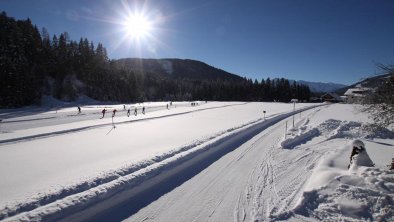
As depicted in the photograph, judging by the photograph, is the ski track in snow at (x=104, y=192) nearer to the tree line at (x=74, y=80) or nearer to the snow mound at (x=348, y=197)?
the snow mound at (x=348, y=197)

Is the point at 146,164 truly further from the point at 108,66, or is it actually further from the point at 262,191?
the point at 108,66

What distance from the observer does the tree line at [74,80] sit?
60.2 m

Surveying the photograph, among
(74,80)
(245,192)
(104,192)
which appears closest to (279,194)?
(245,192)

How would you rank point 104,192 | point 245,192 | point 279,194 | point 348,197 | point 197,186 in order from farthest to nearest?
point 197,186 → point 245,192 → point 279,194 → point 104,192 → point 348,197

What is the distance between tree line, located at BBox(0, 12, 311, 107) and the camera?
6025cm

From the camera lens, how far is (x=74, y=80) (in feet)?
290

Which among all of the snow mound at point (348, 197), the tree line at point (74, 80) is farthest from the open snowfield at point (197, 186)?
the tree line at point (74, 80)

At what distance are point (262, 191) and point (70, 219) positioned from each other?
5.42 metres

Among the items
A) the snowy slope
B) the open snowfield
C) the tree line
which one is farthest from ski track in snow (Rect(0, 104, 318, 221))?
the tree line

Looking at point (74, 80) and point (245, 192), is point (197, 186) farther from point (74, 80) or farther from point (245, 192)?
point (74, 80)

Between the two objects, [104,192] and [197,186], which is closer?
[104,192]

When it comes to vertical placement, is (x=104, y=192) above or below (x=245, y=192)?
above

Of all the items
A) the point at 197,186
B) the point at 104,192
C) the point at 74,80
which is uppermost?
the point at 74,80

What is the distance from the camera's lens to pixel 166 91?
443 feet
